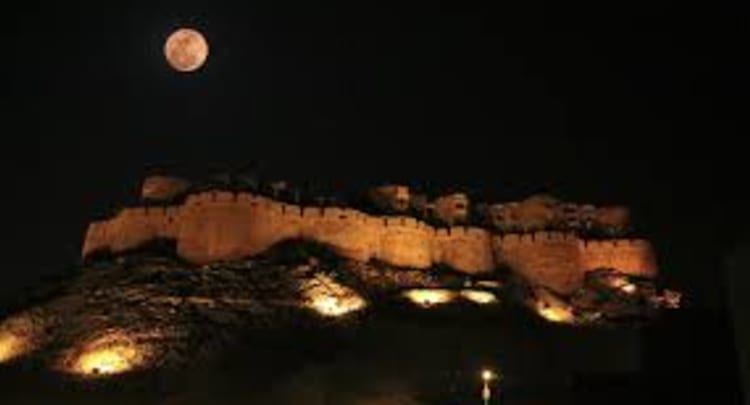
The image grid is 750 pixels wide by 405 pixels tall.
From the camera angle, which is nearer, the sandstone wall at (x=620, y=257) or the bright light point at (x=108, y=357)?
the bright light point at (x=108, y=357)

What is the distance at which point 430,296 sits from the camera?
47.0 m

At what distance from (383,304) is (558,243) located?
1465cm

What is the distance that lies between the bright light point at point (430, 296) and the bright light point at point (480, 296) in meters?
0.71

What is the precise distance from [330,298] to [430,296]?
5.63 m

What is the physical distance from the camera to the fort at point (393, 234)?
1937 inches

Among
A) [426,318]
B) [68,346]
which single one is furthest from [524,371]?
[68,346]

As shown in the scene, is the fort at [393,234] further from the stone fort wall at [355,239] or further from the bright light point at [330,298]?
the bright light point at [330,298]

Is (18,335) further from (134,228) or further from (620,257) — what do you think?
(620,257)

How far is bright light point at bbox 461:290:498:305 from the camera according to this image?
46.8m

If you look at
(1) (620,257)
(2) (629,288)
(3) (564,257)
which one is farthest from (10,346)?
(1) (620,257)

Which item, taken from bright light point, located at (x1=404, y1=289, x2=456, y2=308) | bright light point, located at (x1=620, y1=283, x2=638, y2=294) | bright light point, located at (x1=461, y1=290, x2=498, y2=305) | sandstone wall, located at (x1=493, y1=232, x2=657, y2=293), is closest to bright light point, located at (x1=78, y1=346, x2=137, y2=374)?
bright light point, located at (x1=404, y1=289, x2=456, y2=308)

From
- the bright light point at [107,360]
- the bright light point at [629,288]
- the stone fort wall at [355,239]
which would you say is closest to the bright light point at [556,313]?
the stone fort wall at [355,239]

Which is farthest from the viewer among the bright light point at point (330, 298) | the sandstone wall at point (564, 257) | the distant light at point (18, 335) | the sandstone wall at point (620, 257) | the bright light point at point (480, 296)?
the sandstone wall at point (620, 257)

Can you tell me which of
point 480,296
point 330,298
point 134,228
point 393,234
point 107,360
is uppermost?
point 134,228
